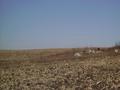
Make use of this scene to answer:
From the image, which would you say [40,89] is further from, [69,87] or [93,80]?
[93,80]

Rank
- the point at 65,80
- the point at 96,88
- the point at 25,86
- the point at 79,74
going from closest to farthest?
the point at 96,88 < the point at 25,86 < the point at 65,80 < the point at 79,74

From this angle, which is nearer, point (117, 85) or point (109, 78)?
point (117, 85)

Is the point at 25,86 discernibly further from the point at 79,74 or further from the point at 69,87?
the point at 79,74

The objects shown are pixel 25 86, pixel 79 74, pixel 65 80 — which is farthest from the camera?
pixel 79 74

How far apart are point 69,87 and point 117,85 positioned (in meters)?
1.89

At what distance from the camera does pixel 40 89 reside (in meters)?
8.73

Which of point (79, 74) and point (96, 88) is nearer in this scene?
point (96, 88)

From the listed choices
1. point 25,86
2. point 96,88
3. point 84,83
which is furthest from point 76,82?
point 25,86

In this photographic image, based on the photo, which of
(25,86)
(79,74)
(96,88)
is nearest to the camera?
(96,88)

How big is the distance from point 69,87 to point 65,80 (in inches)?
47.5

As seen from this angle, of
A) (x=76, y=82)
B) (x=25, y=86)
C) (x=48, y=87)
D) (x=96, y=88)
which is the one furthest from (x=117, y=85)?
(x=25, y=86)

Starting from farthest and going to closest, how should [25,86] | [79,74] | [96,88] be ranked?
[79,74], [25,86], [96,88]

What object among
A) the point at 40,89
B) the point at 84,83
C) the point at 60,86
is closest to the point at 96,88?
the point at 84,83

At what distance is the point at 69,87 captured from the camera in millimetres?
8820
